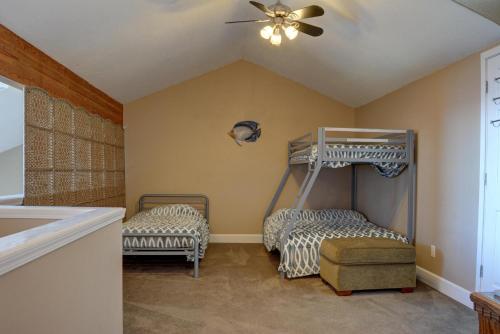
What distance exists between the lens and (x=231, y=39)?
4.04m

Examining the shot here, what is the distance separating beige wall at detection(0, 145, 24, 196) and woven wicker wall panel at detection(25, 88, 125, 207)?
1122 mm

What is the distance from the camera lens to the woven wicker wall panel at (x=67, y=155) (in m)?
2.55

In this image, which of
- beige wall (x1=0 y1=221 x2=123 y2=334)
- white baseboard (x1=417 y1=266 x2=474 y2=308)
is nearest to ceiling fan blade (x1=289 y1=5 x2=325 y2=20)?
beige wall (x1=0 y1=221 x2=123 y2=334)

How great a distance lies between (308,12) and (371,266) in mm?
2349

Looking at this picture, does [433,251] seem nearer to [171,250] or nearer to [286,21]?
[286,21]

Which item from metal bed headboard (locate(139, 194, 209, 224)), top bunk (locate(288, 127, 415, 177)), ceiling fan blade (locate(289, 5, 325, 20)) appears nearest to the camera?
ceiling fan blade (locate(289, 5, 325, 20))

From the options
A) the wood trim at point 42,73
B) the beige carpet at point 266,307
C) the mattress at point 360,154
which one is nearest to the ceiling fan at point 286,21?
the mattress at point 360,154

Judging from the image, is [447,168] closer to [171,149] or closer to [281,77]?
[281,77]

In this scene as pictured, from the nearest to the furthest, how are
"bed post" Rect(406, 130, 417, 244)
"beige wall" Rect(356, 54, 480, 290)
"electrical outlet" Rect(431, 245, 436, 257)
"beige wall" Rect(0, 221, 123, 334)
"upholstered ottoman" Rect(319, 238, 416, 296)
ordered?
"beige wall" Rect(0, 221, 123, 334)
"beige wall" Rect(356, 54, 480, 290)
"upholstered ottoman" Rect(319, 238, 416, 296)
"electrical outlet" Rect(431, 245, 436, 257)
"bed post" Rect(406, 130, 417, 244)

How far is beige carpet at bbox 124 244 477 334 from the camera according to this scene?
2.29 metres

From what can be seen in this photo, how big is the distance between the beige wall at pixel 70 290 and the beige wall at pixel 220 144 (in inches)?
126

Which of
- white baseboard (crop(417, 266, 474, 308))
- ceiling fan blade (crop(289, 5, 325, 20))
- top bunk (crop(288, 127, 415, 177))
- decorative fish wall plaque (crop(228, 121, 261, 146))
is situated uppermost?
ceiling fan blade (crop(289, 5, 325, 20))

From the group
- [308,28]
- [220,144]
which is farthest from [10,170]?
[308,28]

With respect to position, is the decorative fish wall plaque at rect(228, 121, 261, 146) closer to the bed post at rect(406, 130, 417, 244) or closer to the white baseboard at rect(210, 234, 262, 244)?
the white baseboard at rect(210, 234, 262, 244)
